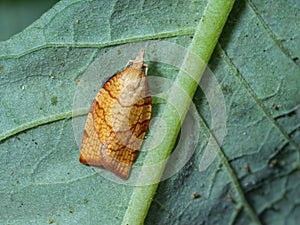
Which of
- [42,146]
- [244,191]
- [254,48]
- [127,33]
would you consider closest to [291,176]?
[244,191]

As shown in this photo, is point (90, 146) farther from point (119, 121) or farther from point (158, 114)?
point (158, 114)

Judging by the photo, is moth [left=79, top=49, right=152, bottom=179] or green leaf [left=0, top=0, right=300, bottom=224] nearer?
green leaf [left=0, top=0, right=300, bottom=224]

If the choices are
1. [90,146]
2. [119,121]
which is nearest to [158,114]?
[119,121]

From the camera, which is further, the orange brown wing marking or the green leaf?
the orange brown wing marking

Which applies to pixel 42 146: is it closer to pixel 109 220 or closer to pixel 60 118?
pixel 60 118
